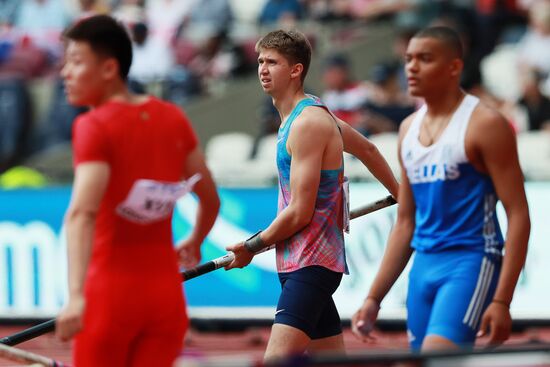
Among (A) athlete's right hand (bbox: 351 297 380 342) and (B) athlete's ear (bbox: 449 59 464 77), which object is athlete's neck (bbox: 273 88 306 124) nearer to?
(B) athlete's ear (bbox: 449 59 464 77)

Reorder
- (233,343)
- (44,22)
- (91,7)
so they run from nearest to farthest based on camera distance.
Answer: (233,343) < (91,7) < (44,22)

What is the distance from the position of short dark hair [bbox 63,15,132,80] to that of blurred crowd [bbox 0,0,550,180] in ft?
29.6

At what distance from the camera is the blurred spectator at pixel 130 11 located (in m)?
16.0

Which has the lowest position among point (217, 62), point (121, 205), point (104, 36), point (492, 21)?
point (121, 205)

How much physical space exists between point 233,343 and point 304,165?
237 inches

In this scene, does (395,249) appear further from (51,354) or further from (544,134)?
(544,134)

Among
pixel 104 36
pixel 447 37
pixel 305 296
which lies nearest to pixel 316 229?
pixel 305 296

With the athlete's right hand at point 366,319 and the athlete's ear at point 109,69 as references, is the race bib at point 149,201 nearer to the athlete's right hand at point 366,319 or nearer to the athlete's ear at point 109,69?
the athlete's ear at point 109,69

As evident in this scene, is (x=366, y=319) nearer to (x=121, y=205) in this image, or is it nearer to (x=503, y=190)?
(x=503, y=190)

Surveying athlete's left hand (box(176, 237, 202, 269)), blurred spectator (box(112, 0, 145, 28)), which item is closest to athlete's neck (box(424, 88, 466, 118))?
athlete's left hand (box(176, 237, 202, 269))

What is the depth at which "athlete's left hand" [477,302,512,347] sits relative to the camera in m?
5.71

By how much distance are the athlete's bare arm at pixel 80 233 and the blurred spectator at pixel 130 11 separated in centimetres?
1091

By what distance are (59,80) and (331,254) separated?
10801 millimetres

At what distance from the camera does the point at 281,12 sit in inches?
665
